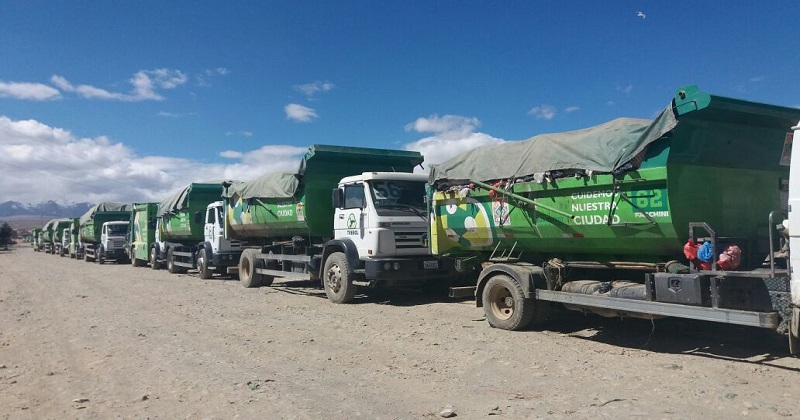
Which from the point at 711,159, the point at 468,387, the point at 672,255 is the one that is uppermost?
the point at 711,159

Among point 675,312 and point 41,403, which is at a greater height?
point 675,312

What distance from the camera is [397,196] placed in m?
12.1

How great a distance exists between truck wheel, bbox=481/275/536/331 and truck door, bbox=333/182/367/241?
12.3 feet

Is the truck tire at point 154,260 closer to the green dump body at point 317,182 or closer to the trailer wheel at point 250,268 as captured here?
the trailer wheel at point 250,268

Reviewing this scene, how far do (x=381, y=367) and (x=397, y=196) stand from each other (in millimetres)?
5797

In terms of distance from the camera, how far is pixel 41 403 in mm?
5484

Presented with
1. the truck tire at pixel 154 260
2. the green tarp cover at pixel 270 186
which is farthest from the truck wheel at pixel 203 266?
the truck tire at pixel 154 260

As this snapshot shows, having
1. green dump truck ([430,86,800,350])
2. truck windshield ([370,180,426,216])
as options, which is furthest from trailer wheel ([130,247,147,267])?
green dump truck ([430,86,800,350])

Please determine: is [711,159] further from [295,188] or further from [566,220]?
[295,188]

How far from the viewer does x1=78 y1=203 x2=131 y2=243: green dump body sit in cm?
3422

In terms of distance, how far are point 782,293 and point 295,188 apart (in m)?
10.3

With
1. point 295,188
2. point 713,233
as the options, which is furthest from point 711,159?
point 295,188

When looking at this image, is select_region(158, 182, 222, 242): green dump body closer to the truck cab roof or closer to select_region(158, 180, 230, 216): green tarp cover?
select_region(158, 180, 230, 216): green tarp cover

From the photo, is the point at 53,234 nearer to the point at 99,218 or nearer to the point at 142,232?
the point at 99,218
